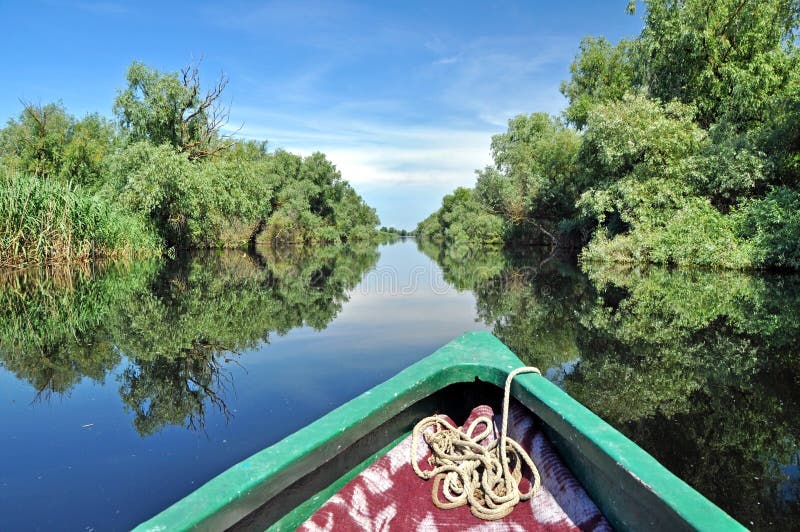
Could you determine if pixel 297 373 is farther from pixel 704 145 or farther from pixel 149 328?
pixel 704 145

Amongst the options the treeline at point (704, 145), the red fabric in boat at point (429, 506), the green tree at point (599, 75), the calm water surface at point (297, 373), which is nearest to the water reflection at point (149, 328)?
the calm water surface at point (297, 373)

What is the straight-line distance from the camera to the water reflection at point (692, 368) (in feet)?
10.2

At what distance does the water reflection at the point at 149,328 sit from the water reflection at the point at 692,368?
11.5ft

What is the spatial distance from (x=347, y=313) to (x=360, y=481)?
688 centimetres

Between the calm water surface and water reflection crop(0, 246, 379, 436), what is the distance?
0.04 meters

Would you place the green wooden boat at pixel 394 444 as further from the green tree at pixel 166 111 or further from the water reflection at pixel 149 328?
the green tree at pixel 166 111

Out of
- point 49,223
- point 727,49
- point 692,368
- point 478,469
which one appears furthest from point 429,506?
point 727,49

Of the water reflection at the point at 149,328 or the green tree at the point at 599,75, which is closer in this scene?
the water reflection at the point at 149,328

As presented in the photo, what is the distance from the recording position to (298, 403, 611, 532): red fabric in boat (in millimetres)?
1937

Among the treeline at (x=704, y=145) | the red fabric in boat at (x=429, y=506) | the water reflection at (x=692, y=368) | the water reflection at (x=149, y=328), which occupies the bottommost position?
the water reflection at (x=149, y=328)

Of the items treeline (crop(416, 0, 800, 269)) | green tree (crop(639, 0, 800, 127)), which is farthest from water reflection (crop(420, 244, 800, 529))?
green tree (crop(639, 0, 800, 127))

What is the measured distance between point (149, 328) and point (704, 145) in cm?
1911

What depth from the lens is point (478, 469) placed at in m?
2.37

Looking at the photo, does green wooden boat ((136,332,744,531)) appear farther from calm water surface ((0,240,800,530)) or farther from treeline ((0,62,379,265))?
treeline ((0,62,379,265))
